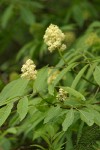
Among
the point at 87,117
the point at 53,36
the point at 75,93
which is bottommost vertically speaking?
the point at 87,117

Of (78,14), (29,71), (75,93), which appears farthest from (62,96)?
(78,14)

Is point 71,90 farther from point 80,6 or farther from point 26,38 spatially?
point 26,38

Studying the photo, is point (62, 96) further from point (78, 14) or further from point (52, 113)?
point (78, 14)

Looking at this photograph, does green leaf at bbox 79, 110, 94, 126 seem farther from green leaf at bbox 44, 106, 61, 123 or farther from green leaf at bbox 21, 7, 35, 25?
green leaf at bbox 21, 7, 35, 25

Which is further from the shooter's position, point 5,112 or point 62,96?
point 62,96

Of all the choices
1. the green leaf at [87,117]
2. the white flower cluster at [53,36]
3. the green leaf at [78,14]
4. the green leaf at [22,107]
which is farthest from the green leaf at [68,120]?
the green leaf at [78,14]

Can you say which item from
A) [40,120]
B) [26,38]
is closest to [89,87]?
[40,120]

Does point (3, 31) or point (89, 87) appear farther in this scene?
point (3, 31)
